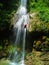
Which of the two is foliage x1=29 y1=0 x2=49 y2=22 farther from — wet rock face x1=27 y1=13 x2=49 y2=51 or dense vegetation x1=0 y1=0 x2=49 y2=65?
wet rock face x1=27 y1=13 x2=49 y2=51

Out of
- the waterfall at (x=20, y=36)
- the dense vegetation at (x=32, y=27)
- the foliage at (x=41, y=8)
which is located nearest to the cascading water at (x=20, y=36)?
the waterfall at (x=20, y=36)

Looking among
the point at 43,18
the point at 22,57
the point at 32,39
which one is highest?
the point at 43,18

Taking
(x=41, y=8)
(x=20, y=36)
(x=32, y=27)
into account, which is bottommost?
(x=20, y=36)

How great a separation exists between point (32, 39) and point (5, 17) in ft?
4.81

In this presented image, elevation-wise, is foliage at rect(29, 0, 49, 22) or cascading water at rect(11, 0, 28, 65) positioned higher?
foliage at rect(29, 0, 49, 22)

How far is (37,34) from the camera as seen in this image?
9641 mm

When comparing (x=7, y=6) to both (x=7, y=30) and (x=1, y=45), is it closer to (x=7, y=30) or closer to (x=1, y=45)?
(x=7, y=30)

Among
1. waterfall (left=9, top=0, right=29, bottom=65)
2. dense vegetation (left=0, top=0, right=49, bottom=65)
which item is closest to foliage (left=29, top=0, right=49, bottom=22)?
Result: dense vegetation (left=0, top=0, right=49, bottom=65)

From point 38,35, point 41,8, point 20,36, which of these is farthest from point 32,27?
point 41,8

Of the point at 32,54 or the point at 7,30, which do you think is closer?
the point at 32,54

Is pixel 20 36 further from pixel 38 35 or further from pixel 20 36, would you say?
pixel 38 35

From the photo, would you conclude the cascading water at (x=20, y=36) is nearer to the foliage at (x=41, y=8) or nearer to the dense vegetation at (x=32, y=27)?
the dense vegetation at (x=32, y=27)

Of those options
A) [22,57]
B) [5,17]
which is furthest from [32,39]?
[5,17]

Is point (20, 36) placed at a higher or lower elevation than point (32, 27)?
lower
